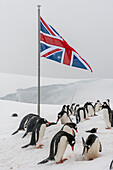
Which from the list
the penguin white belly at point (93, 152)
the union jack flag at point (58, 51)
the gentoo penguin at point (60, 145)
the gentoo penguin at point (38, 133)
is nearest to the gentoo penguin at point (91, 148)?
the penguin white belly at point (93, 152)

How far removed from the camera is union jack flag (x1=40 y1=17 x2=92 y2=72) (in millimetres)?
5266

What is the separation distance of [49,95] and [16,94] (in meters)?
1.38

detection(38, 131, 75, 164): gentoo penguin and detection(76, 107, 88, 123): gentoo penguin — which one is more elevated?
detection(76, 107, 88, 123): gentoo penguin

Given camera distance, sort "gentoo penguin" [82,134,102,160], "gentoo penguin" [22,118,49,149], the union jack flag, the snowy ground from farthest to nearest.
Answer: the union jack flag < "gentoo penguin" [22,118,49,149] < "gentoo penguin" [82,134,102,160] < the snowy ground

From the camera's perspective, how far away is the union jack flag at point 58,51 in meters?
5.27

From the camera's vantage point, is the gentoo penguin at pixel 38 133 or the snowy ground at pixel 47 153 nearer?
the snowy ground at pixel 47 153

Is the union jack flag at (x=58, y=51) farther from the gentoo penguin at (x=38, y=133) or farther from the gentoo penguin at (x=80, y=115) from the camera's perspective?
the gentoo penguin at (x=38, y=133)

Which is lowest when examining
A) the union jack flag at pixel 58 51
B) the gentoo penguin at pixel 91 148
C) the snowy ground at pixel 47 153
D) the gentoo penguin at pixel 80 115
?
the snowy ground at pixel 47 153

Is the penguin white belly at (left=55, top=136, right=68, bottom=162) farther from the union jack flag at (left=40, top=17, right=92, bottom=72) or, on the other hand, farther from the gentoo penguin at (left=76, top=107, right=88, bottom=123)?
the union jack flag at (left=40, top=17, right=92, bottom=72)

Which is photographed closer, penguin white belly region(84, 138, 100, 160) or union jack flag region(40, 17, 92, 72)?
penguin white belly region(84, 138, 100, 160)

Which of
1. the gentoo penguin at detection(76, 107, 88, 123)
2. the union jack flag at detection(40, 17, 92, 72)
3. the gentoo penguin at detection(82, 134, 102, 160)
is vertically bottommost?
the gentoo penguin at detection(82, 134, 102, 160)

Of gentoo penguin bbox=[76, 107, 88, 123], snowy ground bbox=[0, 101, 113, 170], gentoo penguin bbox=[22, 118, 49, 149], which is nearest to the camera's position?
snowy ground bbox=[0, 101, 113, 170]

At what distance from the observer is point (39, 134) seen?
332 centimetres

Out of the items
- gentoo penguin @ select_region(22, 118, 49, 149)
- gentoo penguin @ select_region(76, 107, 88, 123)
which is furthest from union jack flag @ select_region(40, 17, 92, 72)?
gentoo penguin @ select_region(22, 118, 49, 149)
